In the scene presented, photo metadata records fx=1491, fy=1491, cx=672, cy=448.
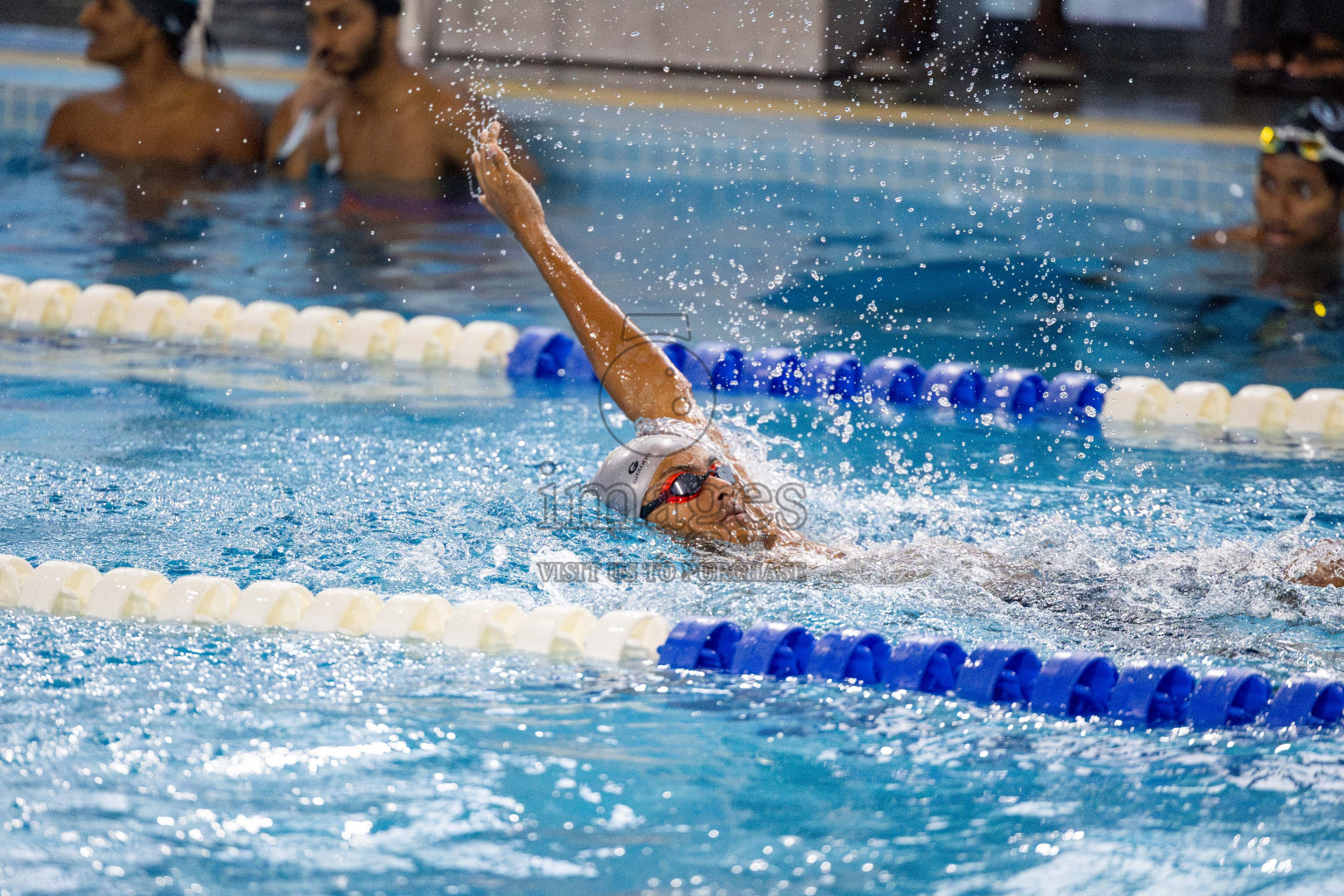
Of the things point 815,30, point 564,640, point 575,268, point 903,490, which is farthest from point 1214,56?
point 564,640

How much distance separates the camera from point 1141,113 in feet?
29.5

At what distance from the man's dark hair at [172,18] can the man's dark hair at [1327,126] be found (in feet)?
18.1

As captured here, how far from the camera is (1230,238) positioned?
6730 millimetres

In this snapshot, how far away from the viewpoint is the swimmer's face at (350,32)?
7398 mm

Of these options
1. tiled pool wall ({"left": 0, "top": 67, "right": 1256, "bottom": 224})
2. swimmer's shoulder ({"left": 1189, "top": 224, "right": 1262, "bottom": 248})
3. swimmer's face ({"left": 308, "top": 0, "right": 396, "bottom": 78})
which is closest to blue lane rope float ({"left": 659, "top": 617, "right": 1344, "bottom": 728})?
swimmer's shoulder ({"left": 1189, "top": 224, "right": 1262, "bottom": 248})

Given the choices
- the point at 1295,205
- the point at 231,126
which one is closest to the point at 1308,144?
the point at 1295,205

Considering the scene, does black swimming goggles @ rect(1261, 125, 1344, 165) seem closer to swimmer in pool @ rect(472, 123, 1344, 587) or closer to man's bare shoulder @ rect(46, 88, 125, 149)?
swimmer in pool @ rect(472, 123, 1344, 587)

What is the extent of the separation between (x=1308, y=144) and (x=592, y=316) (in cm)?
417

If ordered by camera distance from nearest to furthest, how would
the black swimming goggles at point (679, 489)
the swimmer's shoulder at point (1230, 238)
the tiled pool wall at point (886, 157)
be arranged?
the black swimming goggles at point (679, 489) → the swimmer's shoulder at point (1230, 238) → the tiled pool wall at point (886, 157)

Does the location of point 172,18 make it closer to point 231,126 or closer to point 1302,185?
point 231,126

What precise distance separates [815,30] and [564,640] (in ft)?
25.4

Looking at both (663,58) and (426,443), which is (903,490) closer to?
(426,443)

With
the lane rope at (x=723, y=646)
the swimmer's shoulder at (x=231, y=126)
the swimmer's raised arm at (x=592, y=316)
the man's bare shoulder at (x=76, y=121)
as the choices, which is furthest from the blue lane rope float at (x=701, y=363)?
the man's bare shoulder at (x=76, y=121)

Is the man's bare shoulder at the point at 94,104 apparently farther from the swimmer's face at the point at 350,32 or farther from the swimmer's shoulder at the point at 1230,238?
the swimmer's shoulder at the point at 1230,238
